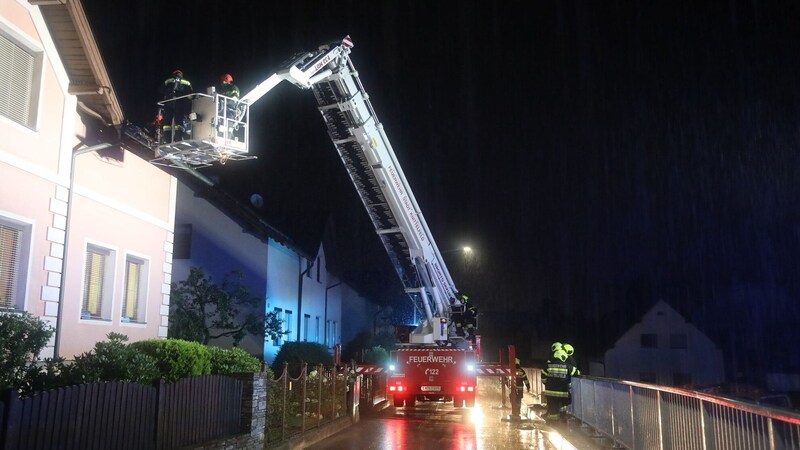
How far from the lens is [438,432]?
13.0 metres

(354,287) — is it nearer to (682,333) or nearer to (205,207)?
(205,207)

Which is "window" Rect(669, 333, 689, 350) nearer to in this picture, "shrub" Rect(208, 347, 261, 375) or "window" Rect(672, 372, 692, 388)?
"window" Rect(672, 372, 692, 388)

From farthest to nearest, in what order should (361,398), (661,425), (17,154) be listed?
(361,398)
(17,154)
(661,425)

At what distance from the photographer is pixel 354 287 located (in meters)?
39.4

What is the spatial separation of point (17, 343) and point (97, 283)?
12.0ft

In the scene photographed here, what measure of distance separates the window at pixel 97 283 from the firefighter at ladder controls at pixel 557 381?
8597 mm

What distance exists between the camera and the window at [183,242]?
2156 centimetres

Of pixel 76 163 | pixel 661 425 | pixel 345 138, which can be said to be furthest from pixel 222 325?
pixel 661 425

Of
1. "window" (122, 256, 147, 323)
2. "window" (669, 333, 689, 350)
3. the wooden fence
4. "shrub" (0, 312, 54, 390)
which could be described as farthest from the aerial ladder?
"window" (669, 333, 689, 350)

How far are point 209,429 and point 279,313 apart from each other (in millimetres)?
14983

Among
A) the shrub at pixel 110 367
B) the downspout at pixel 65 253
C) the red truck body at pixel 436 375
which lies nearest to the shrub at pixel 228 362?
the downspout at pixel 65 253

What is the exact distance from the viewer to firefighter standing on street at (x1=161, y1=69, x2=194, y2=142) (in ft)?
33.9

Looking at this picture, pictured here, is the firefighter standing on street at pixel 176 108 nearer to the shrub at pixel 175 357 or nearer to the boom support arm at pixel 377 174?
the boom support arm at pixel 377 174

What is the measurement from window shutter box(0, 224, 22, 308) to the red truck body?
30.6 ft
